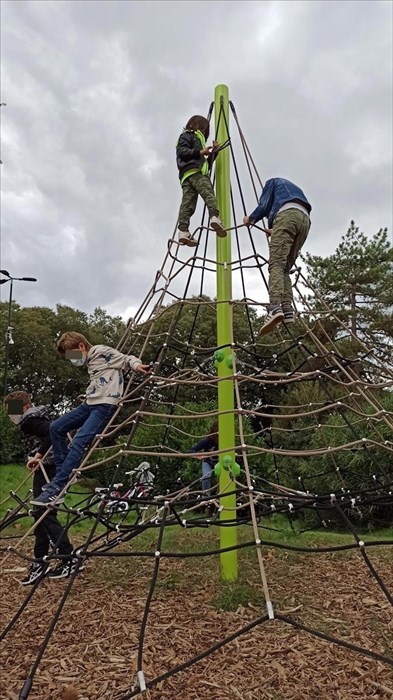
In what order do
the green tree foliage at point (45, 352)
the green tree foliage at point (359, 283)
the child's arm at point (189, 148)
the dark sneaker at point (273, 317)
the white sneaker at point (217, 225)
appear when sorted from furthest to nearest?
1. the green tree foliage at point (45, 352)
2. the green tree foliage at point (359, 283)
3. the child's arm at point (189, 148)
4. the white sneaker at point (217, 225)
5. the dark sneaker at point (273, 317)

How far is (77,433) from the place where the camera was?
371cm

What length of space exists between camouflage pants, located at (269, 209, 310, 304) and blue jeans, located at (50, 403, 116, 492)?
1468mm

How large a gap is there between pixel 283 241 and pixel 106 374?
5.22ft

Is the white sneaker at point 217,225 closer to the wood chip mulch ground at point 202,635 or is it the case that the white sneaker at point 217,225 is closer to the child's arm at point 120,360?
the child's arm at point 120,360

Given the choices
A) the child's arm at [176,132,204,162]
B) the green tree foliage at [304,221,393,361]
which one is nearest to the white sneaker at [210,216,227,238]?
the child's arm at [176,132,204,162]

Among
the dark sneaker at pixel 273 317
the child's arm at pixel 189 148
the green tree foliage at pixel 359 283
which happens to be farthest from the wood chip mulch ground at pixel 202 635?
the green tree foliage at pixel 359 283

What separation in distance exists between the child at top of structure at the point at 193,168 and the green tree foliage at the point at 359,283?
12.0 m

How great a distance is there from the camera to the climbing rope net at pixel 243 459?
2705 millimetres

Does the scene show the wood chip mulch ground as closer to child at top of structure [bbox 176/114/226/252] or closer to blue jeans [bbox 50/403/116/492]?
blue jeans [bbox 50/403/116/492]

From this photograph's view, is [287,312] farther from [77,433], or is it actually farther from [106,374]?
[77,433]

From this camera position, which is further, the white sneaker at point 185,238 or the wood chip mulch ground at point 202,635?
the white sneaker at point 185,238

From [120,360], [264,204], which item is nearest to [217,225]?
[264,204]

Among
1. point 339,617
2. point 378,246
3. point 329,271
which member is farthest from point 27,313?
point 339,617

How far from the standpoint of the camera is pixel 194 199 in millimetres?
→ 4512
